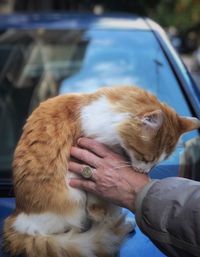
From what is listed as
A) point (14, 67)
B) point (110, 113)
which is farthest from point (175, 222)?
point (14, 67)

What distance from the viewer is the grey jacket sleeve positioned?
5.40ft

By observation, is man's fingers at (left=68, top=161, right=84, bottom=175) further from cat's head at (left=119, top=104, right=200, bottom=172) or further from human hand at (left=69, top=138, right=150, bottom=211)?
cat's head at (left=119, top=104, right=200, bottom=172)

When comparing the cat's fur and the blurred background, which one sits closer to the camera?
the cat's fur

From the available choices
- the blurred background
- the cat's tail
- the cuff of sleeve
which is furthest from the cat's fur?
the blurred background

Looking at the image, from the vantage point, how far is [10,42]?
4.13 m

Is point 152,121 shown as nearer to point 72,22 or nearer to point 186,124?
point 186,124

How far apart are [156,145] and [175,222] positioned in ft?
1.36

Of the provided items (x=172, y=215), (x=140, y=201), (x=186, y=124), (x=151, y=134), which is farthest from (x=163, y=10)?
(x=172, y=215)

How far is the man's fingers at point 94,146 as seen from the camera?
197 centimetres

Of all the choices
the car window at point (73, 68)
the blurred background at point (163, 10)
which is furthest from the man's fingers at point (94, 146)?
the blurred background at point (163, 10)

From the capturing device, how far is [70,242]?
184 cm

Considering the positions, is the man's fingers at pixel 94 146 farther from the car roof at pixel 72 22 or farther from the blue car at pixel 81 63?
the car roof at pixel 72 22

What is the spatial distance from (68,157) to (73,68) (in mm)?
2265

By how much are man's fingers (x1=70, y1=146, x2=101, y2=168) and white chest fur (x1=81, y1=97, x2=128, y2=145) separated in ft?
0.20
